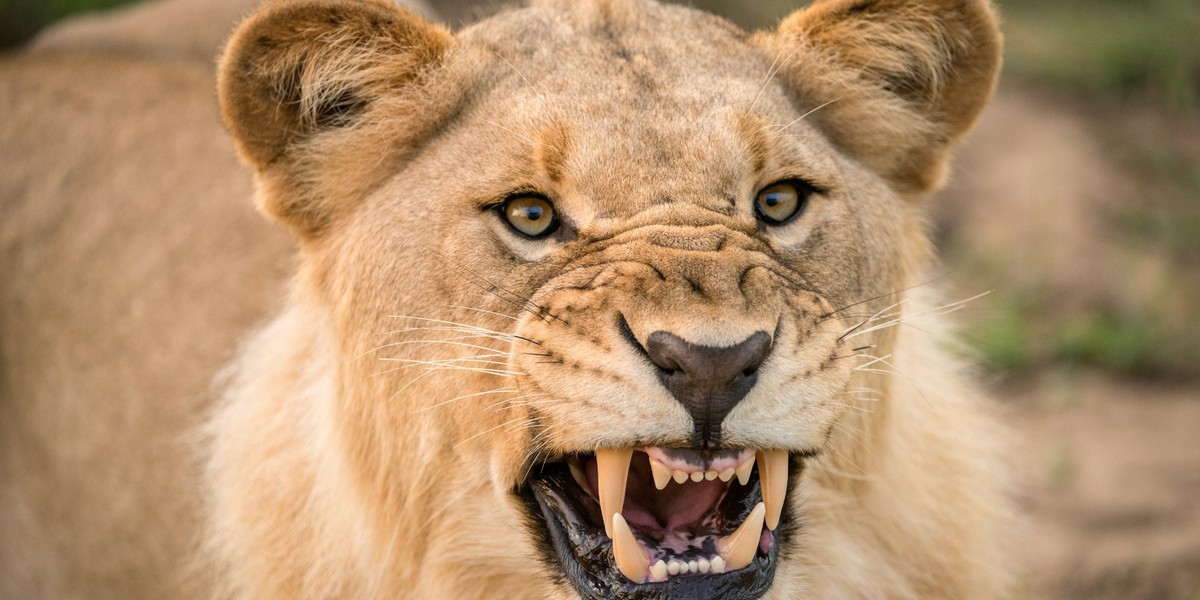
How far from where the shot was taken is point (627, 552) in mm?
2434

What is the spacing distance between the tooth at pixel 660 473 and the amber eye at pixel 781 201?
65 centimetres

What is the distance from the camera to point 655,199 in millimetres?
2660

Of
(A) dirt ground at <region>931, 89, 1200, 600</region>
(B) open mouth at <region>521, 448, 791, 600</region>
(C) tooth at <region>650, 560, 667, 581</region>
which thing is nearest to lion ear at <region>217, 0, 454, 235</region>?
(B) open mouth at <region>521, 448, 791, 600</region>

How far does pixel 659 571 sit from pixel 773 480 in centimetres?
30

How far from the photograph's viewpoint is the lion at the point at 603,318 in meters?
2.48

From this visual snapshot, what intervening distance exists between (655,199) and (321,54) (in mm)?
846

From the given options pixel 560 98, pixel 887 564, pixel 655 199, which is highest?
pixel 560 98

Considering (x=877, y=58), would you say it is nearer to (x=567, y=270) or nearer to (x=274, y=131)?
(x=567, y=270)

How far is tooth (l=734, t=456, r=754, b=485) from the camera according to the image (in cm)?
254

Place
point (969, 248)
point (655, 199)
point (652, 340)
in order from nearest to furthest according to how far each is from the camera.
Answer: point (652, 340) → point (655, 199) → point (969, 248)

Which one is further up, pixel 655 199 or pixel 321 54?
pixel 321 54

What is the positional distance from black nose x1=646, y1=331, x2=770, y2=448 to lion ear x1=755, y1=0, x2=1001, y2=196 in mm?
918

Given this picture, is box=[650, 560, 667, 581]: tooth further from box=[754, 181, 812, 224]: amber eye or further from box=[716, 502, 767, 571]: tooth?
box=[754, 181, 812, 224]: amber eye

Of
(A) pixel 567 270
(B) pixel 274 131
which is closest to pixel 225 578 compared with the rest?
(B) pixel 274 131
